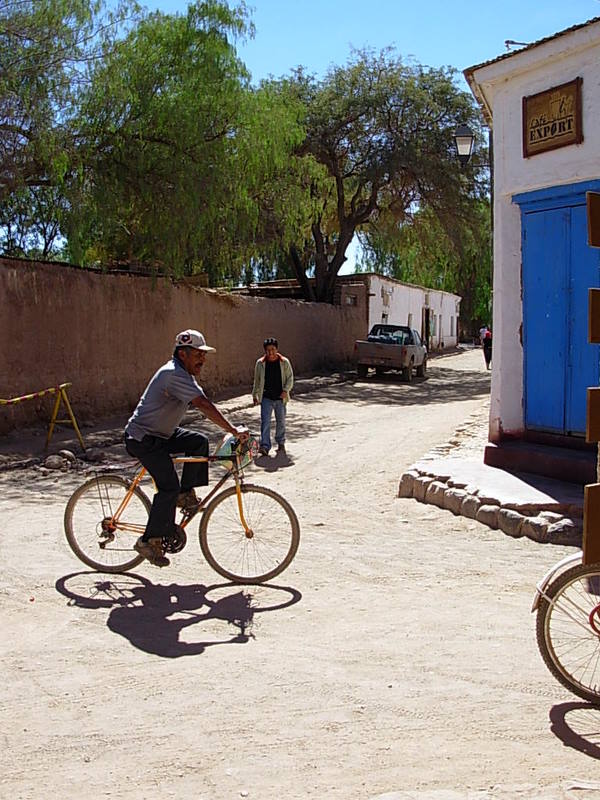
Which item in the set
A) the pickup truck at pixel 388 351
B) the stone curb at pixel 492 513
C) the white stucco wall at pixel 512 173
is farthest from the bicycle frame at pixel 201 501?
the pickup truck at pixel 388 351

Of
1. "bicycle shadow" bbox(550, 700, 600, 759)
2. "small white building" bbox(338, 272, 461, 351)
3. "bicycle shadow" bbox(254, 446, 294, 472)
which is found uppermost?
"small white building" bbox(338, 272, 461, 351)

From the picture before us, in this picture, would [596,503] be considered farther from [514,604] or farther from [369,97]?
[369,97]

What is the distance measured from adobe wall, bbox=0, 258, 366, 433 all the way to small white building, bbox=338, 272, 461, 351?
10080mm

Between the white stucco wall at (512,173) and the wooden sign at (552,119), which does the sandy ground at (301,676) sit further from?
the wooden sign at (552,119)

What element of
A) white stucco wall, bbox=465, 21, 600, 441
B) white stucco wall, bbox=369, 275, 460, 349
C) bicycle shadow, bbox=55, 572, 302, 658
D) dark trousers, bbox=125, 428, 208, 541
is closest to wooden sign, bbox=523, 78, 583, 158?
white stucco wall, bbox=465, 21, 600, 441

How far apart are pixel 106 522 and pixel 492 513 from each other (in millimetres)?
3362

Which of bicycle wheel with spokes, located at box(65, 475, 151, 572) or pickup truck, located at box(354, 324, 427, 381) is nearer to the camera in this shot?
bicycle wheel with spokes, located at box(65, 475, 151, 572)

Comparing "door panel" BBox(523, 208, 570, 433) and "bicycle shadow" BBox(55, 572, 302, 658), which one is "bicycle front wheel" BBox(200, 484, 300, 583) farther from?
"door panel" BBox(523, 208, 570, 433)

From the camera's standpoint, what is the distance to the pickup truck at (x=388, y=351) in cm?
2536

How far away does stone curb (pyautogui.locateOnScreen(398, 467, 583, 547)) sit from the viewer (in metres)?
7.19

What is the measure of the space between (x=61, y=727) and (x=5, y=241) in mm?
13535

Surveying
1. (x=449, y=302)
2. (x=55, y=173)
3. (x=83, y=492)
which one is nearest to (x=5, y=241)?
(x=55, y=173)

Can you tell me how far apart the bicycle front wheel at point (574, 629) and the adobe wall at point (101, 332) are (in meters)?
10.0

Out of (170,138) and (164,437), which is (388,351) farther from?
(164,437)
